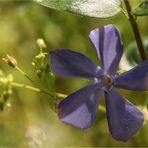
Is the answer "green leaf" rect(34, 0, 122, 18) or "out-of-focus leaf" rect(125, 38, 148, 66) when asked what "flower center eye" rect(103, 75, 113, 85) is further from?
"out-of-focus leaf" rect(125, 38, 148, 66)

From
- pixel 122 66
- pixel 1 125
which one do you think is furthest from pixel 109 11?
pixel 1 125

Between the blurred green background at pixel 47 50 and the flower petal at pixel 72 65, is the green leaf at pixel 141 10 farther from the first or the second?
the blurred green background at pixel 47 50

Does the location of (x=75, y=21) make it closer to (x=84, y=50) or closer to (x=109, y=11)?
(x=84, y=50)

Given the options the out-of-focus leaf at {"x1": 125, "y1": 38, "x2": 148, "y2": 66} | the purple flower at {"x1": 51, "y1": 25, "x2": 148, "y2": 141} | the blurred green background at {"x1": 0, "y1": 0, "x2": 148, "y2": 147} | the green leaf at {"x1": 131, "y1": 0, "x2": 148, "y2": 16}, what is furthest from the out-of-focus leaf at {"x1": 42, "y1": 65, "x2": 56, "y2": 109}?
the blurred green background at {"x1": 0, "y1": 0, "x2": 148, "y2": 147}

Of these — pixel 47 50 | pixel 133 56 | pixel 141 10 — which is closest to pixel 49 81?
pixel 141 10

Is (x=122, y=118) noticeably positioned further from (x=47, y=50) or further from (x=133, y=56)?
(x=47, y=50)

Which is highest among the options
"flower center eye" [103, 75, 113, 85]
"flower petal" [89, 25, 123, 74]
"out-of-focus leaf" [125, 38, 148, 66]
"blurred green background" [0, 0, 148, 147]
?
"flower petal" [89, 25, 123, 74]
